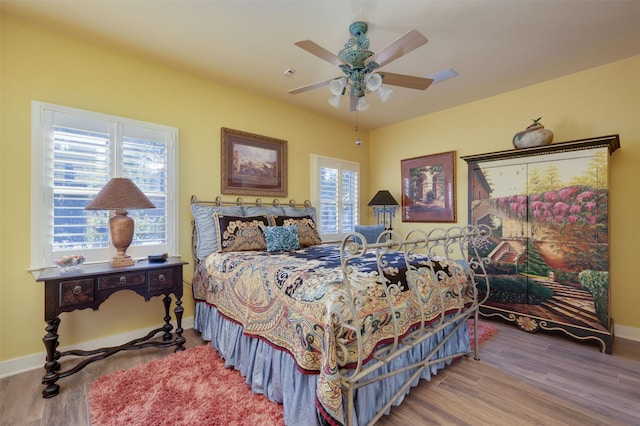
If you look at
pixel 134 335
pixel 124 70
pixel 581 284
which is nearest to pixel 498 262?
pixel 581 284

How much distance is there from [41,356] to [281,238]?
2.18 m

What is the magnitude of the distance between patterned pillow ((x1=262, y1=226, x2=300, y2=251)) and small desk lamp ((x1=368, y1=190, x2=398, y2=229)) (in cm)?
188

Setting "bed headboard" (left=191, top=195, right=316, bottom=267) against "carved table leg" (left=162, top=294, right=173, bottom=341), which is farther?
"bed headboard" (left=191, top=195, right=316, bottom=267)

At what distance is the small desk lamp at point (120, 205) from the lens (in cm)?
219

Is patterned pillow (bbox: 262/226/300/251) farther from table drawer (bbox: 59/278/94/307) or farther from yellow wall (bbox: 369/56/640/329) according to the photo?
yellow wall (bbox: 369/56/640/329)

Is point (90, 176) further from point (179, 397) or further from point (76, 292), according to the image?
point (179, 397)

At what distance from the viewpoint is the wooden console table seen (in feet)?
6.31

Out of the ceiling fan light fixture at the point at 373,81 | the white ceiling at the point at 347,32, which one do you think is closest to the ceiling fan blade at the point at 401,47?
the ceiling fan light fixture at the point at 373,81

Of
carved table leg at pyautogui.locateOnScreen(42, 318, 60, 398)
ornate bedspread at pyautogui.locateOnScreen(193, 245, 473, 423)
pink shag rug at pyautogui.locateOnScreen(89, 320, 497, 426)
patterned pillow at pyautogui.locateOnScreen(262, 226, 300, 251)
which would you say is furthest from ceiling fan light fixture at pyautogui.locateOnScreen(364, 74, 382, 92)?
carved table leg at pyautogui.locateOnScreen(42, 318, 60, 398)

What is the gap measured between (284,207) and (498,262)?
105 inches

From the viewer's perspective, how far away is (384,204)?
4383mm

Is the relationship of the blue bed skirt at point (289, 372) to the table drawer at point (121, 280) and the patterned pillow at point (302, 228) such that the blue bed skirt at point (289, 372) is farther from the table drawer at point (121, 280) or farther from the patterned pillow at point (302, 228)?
the patterned pillow at point (302, 228)

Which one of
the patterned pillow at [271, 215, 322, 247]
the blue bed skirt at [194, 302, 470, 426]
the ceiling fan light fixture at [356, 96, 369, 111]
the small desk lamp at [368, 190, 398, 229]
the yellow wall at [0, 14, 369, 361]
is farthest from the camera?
the small desk lamp at [368, 190, 398, 229]

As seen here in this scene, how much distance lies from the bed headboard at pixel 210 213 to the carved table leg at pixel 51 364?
1182 millimetres
